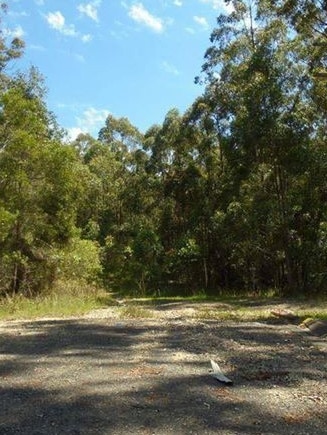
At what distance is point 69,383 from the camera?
5.43 metres

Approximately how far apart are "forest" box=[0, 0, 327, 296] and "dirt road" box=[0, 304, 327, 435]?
10.0 meters

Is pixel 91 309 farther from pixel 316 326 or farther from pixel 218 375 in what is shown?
pixel 218 375

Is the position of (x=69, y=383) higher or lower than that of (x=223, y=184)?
lower

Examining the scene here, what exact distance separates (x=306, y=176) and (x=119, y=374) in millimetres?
17133

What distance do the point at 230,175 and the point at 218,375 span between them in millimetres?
20478

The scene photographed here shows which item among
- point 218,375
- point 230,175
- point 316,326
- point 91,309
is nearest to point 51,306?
point 91,309

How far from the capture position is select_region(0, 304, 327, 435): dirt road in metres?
4.26

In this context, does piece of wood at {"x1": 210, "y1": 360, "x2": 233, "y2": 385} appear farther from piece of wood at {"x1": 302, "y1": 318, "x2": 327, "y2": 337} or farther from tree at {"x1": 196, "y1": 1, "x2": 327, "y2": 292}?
tree at {"x1": 196, "y1": 1, "x2": 327, "y2": 292}

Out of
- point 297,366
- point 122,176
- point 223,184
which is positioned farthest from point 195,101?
point 297,366

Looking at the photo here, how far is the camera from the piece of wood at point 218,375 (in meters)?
5.53

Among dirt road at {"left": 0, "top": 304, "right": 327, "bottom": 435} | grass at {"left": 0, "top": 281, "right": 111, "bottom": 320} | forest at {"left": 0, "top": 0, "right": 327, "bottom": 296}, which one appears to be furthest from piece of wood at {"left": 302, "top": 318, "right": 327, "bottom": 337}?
forest at {"left": 0, "top": 0, "right": 327, "bottom": 296}

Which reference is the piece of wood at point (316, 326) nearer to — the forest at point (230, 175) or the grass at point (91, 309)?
the grass at point (91, 309)

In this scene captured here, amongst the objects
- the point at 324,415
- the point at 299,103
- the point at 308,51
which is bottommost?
the point at 324,415

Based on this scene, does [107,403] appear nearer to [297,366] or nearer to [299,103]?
[297,366]
